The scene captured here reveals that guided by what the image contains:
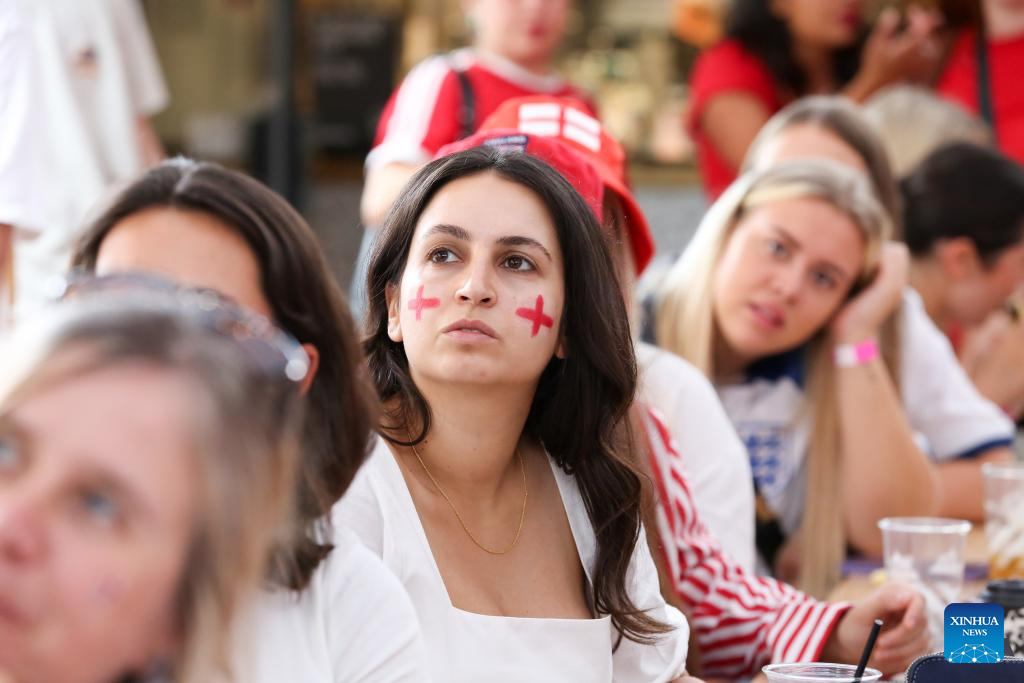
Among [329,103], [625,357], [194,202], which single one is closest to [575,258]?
[625,357]

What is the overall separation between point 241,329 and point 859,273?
2.38 m

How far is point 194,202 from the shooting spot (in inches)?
57.2

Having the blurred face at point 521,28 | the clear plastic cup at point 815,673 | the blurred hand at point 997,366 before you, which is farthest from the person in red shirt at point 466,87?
the clear plastic cup at point 815,673

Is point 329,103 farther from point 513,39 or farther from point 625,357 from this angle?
point 625,357

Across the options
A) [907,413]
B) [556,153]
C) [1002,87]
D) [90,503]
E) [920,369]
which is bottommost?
[907,413]

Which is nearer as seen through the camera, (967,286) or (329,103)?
(967,286)

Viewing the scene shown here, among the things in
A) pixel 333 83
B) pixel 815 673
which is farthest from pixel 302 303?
pixel 333 83

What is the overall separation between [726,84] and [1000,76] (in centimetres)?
89

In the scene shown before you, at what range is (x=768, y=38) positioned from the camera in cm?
452

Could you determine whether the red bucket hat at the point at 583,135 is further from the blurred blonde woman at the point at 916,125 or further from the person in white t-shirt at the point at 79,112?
the blurred blonde woman at the point at 916,125

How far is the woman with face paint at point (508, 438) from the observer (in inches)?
70.9

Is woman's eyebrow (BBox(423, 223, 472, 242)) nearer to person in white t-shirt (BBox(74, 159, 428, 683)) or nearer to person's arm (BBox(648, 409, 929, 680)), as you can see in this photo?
person in white t-shirt (BBox(74, 159, 428, 683))

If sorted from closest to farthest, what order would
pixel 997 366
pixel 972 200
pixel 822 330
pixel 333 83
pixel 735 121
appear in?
pixel 822 330, pixel 972 200, pixel 997 366, pixel 735 121, pixel 333 83

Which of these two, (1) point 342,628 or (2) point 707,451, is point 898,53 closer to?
(2) point 707,451
